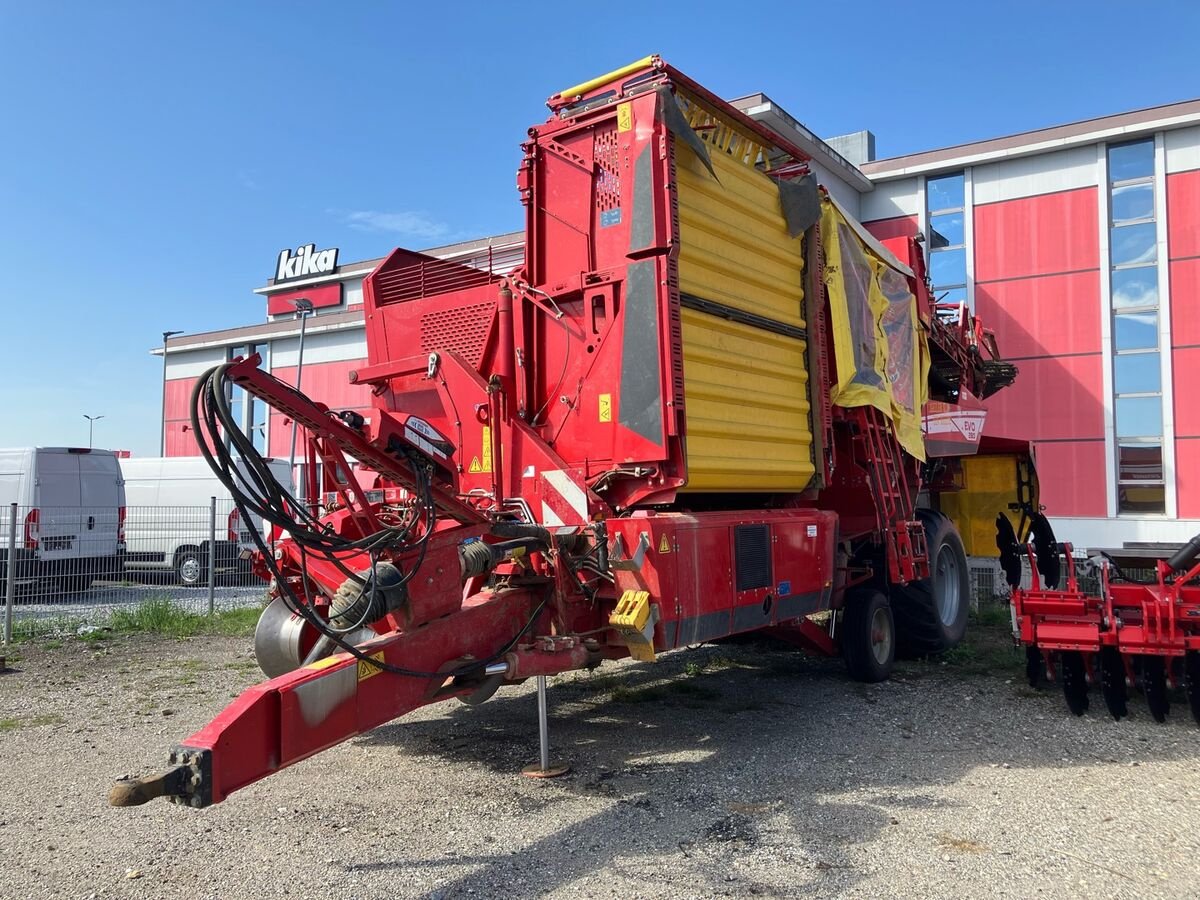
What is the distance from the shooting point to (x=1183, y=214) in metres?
17.8

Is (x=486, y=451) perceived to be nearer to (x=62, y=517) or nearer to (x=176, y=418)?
(x=62, y=517)

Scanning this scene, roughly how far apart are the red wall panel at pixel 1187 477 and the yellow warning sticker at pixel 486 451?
1677 cm

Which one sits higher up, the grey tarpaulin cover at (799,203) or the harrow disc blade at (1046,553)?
the grey tarpaulin cover at (799,203)

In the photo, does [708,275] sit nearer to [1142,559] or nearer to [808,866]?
[808,866]

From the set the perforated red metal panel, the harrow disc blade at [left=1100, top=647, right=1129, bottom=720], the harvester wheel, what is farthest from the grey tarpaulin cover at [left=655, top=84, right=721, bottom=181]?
the harrow disc blade at [left=1100, top=647, right=1129, bottom=720]

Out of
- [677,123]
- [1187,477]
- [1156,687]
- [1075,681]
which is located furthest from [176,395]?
[1156,687]

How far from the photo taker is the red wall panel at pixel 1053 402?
1842 centimetres

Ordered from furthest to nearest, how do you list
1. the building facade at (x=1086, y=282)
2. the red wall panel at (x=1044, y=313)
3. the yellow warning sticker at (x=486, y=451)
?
the red wall panel at (x=1044, y=313) → the building facade at (x=1086, y=282) → the yellow warning sticker at (x=486, y=451)

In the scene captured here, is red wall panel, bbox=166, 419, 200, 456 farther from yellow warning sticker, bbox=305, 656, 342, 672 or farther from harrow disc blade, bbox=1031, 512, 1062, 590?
yellow warning sticker, bbox=305, 656, 342, 672

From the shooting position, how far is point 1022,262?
19.0 m

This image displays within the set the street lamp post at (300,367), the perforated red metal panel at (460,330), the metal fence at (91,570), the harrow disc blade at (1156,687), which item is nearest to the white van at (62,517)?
the metal fence at (91,570)

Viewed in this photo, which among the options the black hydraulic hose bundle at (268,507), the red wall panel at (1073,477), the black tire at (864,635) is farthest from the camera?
the red wall panel at (1073,477)

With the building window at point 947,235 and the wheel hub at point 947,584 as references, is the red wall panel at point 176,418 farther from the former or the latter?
the wheel hub at point 947,584

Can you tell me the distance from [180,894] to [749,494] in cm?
433
